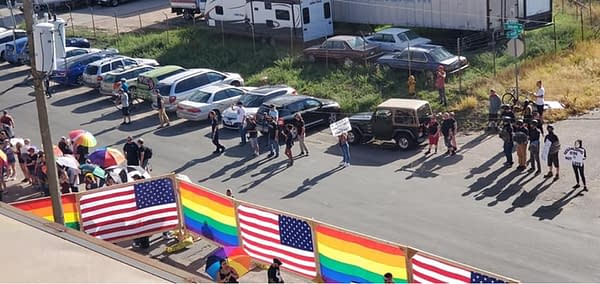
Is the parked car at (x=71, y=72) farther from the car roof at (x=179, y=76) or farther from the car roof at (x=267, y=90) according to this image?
the car roof at (x=267, y=90)

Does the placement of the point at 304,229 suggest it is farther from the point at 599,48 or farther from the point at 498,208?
the point at 599,48

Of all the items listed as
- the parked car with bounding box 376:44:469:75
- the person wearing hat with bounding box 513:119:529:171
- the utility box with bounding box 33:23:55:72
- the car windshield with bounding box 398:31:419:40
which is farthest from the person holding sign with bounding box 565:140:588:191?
the car windshield with bounding box 398:31:419:40

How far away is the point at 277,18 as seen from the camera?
40344mm

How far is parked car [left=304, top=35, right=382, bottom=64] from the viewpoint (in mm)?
34875

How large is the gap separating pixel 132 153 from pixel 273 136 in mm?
4108

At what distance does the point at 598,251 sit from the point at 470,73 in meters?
14.7

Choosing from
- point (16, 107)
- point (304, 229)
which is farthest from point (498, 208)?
point (16, 107)

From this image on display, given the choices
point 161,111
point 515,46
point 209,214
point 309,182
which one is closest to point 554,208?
point 309,182

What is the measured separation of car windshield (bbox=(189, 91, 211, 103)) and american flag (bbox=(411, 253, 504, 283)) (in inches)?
704

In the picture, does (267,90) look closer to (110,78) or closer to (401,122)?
(401,122)

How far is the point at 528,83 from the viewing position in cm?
2994

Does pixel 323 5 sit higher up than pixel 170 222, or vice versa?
pixel 323 5

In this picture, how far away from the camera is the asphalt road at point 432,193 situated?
18359mm

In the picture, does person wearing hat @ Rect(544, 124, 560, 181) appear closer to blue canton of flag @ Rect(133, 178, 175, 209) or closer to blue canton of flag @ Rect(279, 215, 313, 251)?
blue canton of flag @ Rect(279, 215, 313, 251)
